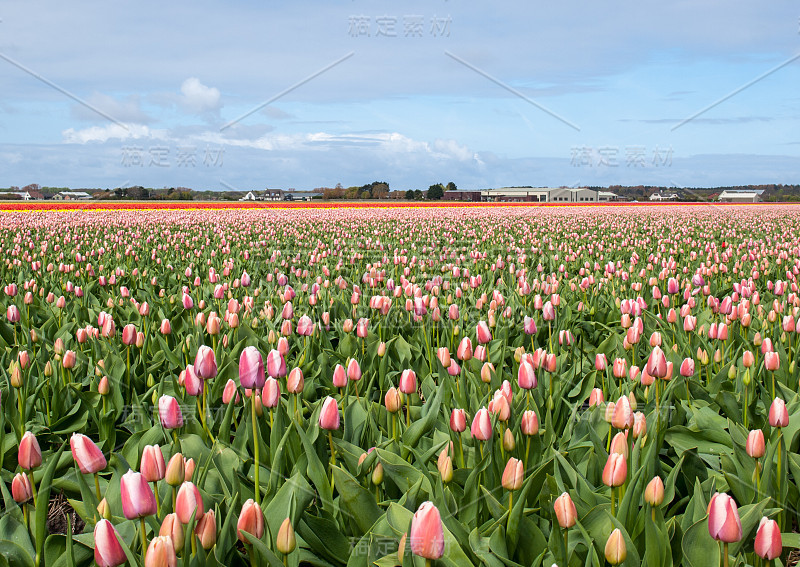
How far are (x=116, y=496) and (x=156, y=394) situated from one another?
Result: 1.21 metres

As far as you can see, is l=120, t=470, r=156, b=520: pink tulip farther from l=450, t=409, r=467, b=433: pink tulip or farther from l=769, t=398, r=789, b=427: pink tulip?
l=769, t=398, r=789, b=427: pink tulip

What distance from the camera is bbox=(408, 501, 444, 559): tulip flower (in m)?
1.50

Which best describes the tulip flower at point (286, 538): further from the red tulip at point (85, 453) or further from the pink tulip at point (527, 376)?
the pink tulip at point (527, 376)

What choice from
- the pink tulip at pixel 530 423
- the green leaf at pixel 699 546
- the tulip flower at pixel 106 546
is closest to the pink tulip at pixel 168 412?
the tulip flower at pixel 106 546

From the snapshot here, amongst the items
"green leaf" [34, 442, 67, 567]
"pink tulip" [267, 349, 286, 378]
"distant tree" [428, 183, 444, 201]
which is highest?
"distant tree" [428, 183, 444, 201]

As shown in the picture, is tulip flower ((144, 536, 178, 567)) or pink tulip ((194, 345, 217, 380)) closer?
tulip flower ((144, 536, 178, 567))

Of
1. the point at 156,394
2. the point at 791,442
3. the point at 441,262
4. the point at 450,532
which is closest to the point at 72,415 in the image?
the point at 156,394

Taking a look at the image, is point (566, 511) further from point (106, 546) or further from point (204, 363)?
point (204, 363)

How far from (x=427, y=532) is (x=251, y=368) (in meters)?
1.22

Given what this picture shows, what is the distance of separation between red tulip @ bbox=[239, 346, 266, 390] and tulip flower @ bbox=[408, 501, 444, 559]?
3.84 feet

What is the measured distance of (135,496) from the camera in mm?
1624

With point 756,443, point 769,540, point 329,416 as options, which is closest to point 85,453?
point 329,416

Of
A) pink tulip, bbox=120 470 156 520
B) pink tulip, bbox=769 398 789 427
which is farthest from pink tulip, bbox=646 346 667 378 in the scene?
pink tulip, bbox=120 470 156 520

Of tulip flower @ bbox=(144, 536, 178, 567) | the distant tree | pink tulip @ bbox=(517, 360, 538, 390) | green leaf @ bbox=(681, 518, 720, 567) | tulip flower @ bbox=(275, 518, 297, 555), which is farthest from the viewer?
the distant tree
